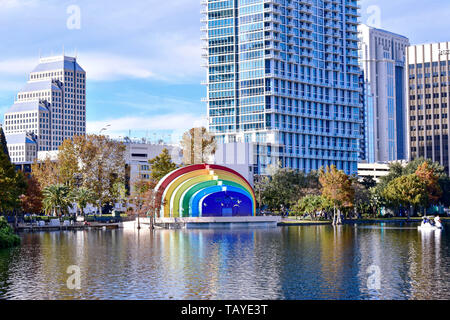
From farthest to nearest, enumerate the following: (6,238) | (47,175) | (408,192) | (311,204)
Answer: (47,175)
(408,192)
(311,204)
(6,238)

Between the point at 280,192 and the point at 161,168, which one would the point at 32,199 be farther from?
the point at 280,192

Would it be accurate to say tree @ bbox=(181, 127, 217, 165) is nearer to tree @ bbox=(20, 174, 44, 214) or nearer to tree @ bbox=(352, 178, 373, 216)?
tree @ bbox=(352, 178, 373, 216)

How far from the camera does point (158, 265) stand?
4597 cm

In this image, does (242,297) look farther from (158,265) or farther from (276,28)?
(276,28)

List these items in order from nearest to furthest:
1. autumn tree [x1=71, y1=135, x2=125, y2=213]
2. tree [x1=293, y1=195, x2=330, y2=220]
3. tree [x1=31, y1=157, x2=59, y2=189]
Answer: tree [x1=293, y1=195, x2=330, y2=220]
autumn tree [x1=71, y1=135, x2=125, y2=213]
tree [x1=31, y1=157, x2=59, y2=189]

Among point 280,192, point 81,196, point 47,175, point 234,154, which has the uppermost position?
point 234,154

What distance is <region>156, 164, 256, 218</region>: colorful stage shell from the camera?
114 metres

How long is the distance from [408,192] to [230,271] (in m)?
97.1

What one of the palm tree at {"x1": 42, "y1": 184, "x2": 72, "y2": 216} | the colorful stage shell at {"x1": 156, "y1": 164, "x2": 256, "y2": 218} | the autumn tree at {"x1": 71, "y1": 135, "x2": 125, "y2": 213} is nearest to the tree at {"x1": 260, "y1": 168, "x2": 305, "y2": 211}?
the colorful stage shell at {"x1": 156, "y1": 164, "x2": 256, "y2": 218}

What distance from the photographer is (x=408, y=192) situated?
436 feet

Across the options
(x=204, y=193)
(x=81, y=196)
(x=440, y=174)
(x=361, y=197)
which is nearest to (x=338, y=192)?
(x=361, y=197)

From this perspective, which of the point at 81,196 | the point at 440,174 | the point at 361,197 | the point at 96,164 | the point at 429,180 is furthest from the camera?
the point at 440,174

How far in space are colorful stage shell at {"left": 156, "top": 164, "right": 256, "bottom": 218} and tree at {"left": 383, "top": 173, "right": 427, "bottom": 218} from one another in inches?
1201

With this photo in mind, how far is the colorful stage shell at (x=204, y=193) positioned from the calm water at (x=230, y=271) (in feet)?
163
